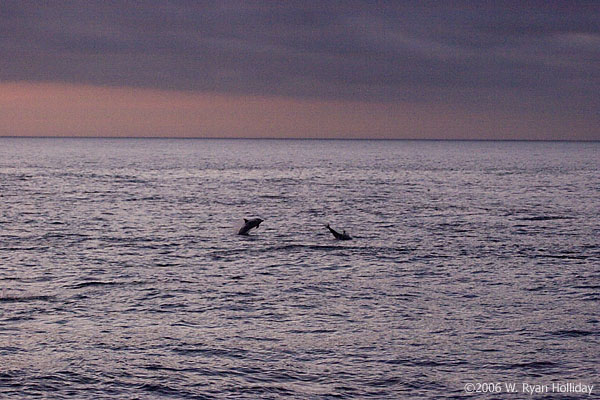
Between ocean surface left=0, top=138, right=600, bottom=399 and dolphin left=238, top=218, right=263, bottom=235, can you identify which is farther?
dolphin left=238, top=218, right=263, bottom=235

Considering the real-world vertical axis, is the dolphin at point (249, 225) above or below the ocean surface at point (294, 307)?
above

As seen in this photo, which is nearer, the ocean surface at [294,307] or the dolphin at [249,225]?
the ocean surface at [294,307]

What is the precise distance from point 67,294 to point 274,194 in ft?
165

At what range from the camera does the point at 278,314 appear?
22.6m

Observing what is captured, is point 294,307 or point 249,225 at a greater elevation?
point 249,225

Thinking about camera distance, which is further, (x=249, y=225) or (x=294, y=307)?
(x=249, y=225)

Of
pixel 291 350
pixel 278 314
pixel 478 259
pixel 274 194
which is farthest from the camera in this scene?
pixel 274 194

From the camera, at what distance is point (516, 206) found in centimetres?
6169

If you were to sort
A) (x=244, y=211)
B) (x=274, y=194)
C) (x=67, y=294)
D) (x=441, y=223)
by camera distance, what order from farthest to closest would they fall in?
(x=274, y=194)
(x=244, y=211)
(x=441, y=223)
(x=67, y=294)

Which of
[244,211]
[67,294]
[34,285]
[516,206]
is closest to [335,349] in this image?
[67,294]

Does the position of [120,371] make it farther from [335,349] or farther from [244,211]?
[244,211]

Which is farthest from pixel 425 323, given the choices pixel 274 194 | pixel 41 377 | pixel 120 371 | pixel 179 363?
pixel 274 194

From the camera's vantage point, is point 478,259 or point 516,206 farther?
point 516,206

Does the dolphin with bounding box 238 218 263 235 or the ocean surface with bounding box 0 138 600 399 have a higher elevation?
the dolphin with bounding box 238 218 263 235
